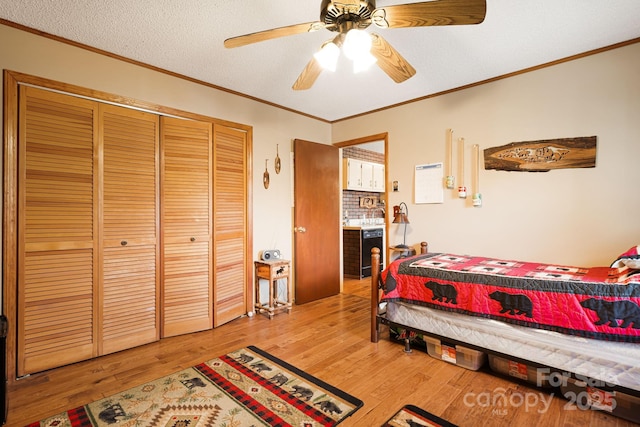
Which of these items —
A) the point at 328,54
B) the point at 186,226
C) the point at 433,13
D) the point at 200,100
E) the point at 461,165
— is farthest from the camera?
the point at 461,165

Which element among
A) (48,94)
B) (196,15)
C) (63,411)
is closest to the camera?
(63,411)

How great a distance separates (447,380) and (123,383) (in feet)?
7.29

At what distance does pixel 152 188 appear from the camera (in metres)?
2.78

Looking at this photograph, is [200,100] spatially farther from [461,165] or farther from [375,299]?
[461,165]

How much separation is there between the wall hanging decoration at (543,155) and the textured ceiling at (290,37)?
2.32 feet

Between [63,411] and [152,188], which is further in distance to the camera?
[152,188]

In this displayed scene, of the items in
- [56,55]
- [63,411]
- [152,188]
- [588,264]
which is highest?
[56,55]

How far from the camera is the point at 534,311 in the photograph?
193cm

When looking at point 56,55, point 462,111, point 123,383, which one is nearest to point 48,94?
point 56,55

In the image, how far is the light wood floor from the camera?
5.84ft

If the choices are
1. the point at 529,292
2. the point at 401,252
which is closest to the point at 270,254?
the point at 401,252

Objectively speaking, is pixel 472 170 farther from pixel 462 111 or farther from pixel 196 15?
pixel 196 15

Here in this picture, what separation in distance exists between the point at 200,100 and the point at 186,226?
1271 millimetres

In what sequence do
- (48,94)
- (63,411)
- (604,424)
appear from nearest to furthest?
1. (604,424)
2. (63,411)
3. (48,94)
